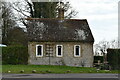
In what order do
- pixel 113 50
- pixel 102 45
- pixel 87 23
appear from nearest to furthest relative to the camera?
pixel 113 50 < pixel 87 23 < pixel 102 45

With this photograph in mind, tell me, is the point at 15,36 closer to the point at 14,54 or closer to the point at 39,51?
A: the point at 39,51

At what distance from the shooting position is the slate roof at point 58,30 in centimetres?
4219

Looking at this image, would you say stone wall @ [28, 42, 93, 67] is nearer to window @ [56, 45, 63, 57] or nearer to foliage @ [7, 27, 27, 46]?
window @ [56, 45, 63, 57]

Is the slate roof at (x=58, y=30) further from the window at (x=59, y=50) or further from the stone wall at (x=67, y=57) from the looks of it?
the window at (x=59, y=50)

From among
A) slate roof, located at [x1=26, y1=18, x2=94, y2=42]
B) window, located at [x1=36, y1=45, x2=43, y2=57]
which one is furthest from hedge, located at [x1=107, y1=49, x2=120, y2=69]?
window, located at [x1=36, y1=45, x2=43, y2=57]

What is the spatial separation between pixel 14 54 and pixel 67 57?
6300 mm

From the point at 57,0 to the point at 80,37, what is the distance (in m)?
13.2

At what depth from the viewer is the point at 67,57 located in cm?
4188

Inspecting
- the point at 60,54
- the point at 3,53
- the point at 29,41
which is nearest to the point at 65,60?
the point at 60,54

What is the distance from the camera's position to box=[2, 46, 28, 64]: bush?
4106 cm

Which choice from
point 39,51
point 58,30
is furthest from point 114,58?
point 39,51

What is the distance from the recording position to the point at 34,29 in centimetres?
4325

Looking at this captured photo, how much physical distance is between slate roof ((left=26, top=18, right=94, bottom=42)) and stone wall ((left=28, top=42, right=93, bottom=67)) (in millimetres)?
605

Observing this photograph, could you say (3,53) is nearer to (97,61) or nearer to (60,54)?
(60,54)
